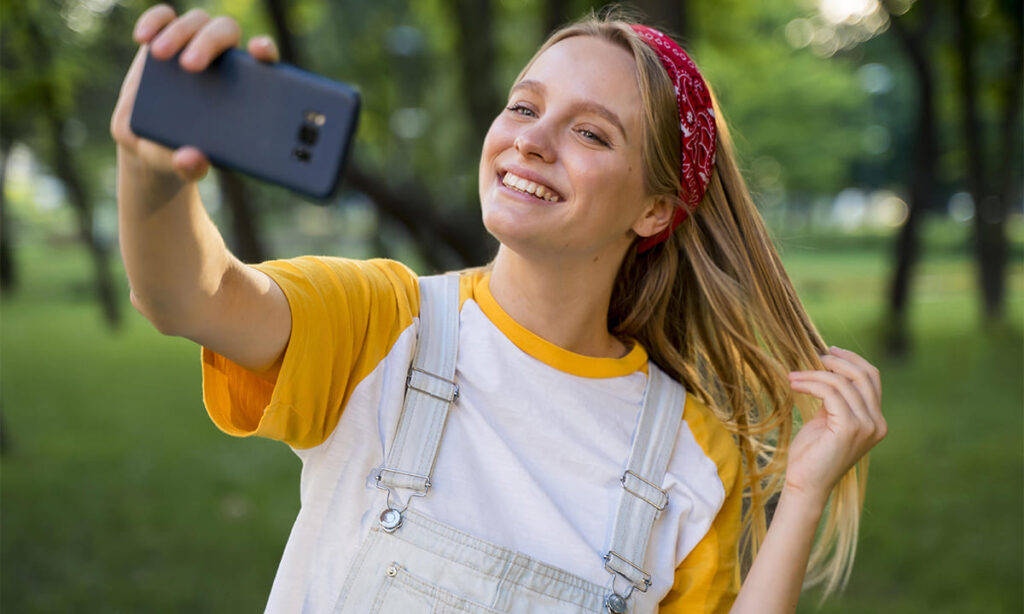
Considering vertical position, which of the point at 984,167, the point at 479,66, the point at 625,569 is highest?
the point at 984,167

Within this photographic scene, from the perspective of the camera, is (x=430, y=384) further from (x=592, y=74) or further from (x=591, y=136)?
(x=592, y=74)

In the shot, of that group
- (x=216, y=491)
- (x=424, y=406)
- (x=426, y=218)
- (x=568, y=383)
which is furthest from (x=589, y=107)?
(x=216, y=491)

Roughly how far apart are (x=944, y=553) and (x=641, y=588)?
479cm

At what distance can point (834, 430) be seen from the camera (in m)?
2.19

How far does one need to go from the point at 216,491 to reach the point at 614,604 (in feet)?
19.2

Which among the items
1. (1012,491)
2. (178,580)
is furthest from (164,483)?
(1012,491)

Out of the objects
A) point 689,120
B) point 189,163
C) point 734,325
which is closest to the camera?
point 189,163

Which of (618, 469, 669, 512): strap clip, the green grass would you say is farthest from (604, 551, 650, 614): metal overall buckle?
the green grass

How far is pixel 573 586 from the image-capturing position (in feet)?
6.51

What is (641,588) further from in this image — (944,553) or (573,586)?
(944,553)

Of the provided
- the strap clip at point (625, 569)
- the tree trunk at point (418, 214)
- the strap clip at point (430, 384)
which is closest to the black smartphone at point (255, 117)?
the strap clip at point (430, 384)

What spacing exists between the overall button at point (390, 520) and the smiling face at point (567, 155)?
0.60 meters

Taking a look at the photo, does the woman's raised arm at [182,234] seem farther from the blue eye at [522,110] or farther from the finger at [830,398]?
the finger at [830,398]

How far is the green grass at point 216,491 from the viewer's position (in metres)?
5.39
